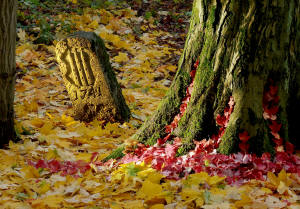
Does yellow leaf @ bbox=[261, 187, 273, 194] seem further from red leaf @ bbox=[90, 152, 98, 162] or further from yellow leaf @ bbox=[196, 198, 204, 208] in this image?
red leaf @ bbox=[90, 152, 98, 162]

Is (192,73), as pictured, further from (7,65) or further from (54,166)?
(7,65)

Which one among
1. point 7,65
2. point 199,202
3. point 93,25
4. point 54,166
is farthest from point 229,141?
point 93,25

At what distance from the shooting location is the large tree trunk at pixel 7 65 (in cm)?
296

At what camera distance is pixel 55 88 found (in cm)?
498

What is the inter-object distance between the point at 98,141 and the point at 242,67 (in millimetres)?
1839

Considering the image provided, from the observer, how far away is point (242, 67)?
2.39 m

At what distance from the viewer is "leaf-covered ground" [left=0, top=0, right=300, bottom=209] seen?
222 cm

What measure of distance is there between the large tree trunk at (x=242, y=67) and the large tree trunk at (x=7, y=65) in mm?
1522

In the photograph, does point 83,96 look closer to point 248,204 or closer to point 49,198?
point 49,198

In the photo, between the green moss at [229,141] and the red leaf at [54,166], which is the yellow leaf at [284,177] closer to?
the green moss at [229,141]

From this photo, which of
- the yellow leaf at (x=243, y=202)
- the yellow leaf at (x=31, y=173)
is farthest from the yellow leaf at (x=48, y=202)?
the yellow leaf at (x=243, y=202)

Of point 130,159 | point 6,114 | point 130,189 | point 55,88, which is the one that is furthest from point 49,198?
point 55,88

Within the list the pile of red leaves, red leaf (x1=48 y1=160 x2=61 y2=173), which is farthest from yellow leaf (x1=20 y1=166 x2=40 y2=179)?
the pile of red leaves

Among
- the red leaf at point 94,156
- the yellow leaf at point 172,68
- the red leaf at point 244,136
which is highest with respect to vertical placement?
the yellow leaf at point 172,68
